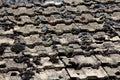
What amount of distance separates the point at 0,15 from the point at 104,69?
1754 millimetres

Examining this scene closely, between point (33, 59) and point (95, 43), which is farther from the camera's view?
point (95, 43)

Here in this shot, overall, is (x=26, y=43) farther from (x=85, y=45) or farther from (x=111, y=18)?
(x=111, y=18)

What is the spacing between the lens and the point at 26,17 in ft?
15.6

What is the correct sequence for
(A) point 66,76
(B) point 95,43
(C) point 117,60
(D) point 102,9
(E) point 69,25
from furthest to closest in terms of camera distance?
(D) point 102,9, (E) point 69,25, (B) point 95,43, (C) point 117,60, (A) point 66,76

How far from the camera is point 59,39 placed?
4.31m

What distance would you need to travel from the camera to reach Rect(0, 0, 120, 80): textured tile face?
3.72 m

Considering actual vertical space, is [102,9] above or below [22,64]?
above

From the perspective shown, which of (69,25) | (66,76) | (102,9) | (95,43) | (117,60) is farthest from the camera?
(102,9)

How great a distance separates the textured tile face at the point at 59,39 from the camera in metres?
3.72

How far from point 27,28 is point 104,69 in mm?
1269

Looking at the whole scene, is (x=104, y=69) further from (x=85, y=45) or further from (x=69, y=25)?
(x=69, y=25)

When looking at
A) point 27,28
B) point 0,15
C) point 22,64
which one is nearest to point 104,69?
point 22,64

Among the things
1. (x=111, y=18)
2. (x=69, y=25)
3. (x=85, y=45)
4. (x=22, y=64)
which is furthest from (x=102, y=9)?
(x=22, y=64)

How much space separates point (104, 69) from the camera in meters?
3.81
